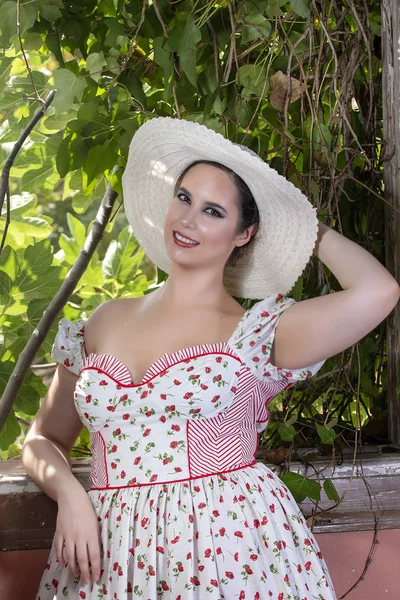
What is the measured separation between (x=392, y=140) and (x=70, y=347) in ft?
2.73

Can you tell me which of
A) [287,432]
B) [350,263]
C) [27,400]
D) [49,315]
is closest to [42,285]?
[49,315]

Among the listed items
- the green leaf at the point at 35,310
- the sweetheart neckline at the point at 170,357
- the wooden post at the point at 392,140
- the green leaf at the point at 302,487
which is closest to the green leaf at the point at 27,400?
the green leaf at the point at 35,310

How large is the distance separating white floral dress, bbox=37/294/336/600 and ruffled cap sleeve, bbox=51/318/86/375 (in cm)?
8

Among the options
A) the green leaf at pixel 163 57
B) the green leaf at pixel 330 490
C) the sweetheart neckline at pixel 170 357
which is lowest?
the green leaf at pixel 330 490

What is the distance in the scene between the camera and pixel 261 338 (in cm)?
139

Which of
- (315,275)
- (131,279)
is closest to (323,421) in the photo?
(315,275)

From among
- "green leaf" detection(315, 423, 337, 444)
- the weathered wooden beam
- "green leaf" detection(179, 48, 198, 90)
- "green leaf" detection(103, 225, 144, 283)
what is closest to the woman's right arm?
the weathered wooden beam

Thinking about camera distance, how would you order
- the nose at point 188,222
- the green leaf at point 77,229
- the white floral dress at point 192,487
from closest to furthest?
1. the white floral dress at point 192,487
2. the nose at point 188,222
3. the green leaf at point 77,229

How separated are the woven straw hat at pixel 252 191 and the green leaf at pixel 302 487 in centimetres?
38

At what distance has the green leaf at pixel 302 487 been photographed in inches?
61.7

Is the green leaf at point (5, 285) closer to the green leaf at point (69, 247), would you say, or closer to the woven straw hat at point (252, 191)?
the woven straw hat at point (252, 191)

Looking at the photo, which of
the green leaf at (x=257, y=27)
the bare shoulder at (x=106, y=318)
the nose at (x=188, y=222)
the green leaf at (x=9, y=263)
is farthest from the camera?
the green leaf at (x=9, y=263)

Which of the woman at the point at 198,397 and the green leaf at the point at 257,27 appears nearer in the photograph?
the woman at the point at 198,397

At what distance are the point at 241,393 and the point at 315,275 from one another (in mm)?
474
